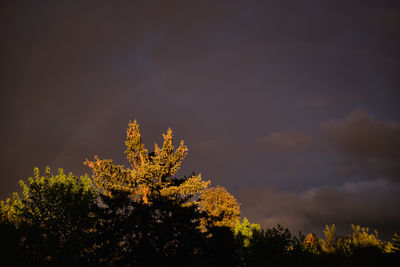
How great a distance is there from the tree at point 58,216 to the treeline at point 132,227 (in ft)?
0.29

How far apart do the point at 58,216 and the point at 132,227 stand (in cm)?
1287

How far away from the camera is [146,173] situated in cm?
2055

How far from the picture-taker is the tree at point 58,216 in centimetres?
1916

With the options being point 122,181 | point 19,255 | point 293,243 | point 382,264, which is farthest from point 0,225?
point 382,264

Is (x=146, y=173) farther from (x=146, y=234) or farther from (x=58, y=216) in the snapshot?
(x=58, y=216)

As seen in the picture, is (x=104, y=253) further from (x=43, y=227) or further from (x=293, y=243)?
(x=293, y=243)

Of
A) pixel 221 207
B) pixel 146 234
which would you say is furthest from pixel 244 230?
pixel 146 234

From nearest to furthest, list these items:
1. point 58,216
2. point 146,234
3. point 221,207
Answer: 1. point 146,234
2. point 58,216
3. point 221,207

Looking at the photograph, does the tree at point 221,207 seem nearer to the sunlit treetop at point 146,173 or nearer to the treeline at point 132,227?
the treeline at point 132,227

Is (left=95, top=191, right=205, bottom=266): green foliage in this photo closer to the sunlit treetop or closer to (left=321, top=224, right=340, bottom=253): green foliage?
the sunlit treetop

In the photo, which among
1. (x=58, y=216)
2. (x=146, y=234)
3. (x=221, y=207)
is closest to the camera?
(x=146, y=234)

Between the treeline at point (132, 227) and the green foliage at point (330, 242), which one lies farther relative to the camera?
the green foliage at point (330, 242)

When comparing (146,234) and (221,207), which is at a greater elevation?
(221,207)

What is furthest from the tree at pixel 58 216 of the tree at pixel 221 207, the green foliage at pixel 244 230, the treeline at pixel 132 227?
the green foliage at pixel 244 230
